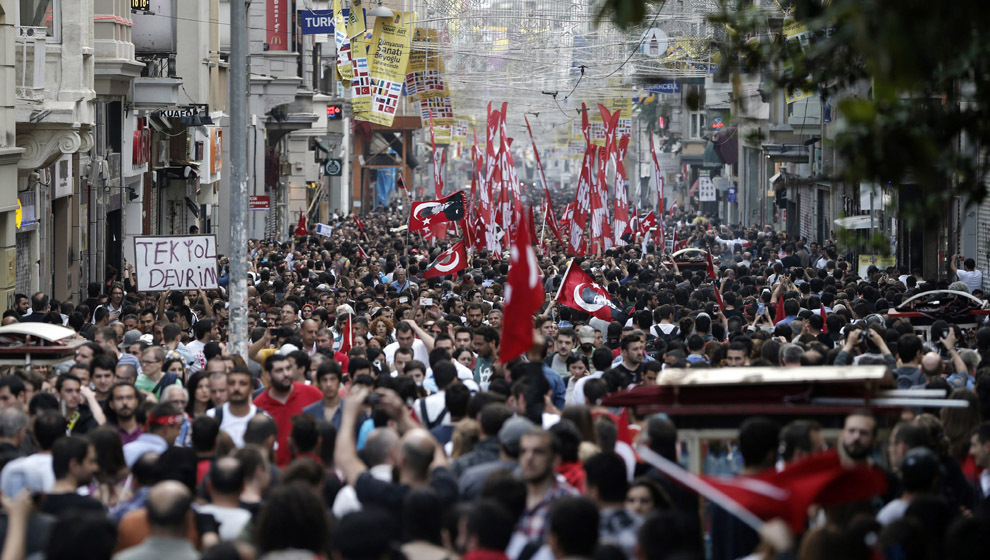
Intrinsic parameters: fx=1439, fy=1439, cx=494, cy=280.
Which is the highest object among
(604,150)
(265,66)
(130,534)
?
(265,66)

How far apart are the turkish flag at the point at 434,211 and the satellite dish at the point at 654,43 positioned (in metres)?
9.46

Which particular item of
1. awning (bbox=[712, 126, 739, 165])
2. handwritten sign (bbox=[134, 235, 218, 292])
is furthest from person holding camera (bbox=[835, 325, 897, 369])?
awning (bbox=[712, 126, 739, 165])

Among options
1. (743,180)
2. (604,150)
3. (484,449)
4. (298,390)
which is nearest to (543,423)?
(484,449)

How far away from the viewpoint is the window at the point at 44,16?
803 inches

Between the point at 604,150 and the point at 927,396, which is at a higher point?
the point at 604,150

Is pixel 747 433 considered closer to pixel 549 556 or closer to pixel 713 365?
pixel 549 556

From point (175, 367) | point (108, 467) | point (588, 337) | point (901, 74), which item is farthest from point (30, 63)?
point (901, 74)

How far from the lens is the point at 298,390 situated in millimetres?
9609

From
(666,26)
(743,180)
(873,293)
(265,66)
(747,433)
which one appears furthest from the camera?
(743,180)

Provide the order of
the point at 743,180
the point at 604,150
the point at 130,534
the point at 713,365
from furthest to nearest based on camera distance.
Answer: the point at 743,180 < the point at 604,150 < the point at 713,365 < the point at 130,534

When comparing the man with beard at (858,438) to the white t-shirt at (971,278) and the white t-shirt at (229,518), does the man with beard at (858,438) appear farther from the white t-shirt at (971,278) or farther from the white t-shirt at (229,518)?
the white t-shirt at (971,278)

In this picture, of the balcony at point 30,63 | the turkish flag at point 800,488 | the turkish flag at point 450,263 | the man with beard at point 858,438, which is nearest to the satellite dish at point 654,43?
the turkish flag at point 450,263

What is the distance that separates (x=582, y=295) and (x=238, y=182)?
12.2ft

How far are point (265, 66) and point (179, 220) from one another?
577 cm
